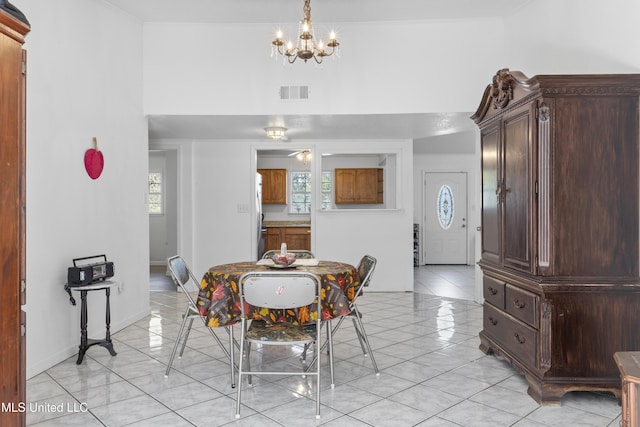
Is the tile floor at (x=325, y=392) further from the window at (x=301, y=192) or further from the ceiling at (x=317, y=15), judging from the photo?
the window at (x=301, y=192)

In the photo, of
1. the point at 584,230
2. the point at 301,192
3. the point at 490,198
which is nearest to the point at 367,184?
the point at 301,192

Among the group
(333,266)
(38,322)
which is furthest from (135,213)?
(333,266)

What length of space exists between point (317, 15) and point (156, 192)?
22.0 feet

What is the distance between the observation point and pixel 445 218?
978cm

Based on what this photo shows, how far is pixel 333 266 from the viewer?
3.37 meters

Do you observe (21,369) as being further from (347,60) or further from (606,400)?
(347,60)

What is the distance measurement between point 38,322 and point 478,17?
497 centimetres

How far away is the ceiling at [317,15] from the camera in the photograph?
4.49m

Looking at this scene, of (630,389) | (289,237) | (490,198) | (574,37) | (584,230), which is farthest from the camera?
(289,237)

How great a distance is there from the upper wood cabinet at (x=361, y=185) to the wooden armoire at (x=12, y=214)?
737cm

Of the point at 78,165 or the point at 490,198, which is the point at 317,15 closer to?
the point at 490,198

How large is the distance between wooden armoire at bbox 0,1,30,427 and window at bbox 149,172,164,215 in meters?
8.64

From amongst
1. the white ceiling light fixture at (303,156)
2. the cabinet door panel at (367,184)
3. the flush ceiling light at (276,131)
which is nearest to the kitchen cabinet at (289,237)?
→ the cabinet door panel at (367,184)

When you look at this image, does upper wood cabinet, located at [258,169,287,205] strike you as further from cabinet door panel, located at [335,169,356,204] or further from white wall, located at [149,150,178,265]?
white wall, located at [149,150,178,265]
